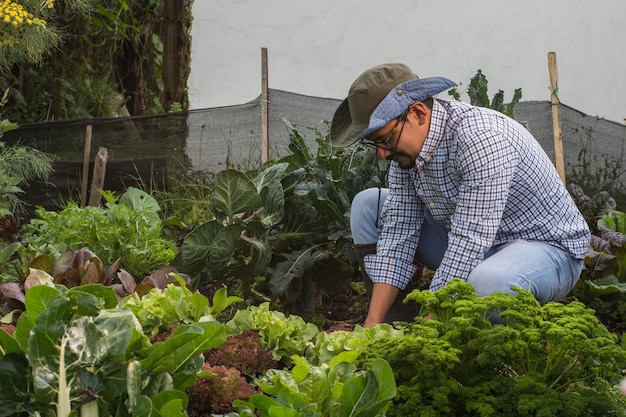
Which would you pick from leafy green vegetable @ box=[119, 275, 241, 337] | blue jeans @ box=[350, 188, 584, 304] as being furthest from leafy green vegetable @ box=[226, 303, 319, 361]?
blue jeans @ box=[350, 188, 584, 304]

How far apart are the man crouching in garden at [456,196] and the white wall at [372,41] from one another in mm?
3993

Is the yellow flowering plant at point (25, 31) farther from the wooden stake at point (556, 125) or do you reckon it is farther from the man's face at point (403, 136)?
the wooden stake at point (556, 125)

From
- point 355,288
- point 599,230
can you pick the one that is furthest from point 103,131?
point 599,230

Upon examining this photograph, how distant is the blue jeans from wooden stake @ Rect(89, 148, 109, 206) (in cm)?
279

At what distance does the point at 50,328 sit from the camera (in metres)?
2.00

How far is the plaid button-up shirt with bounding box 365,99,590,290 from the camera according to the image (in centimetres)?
306

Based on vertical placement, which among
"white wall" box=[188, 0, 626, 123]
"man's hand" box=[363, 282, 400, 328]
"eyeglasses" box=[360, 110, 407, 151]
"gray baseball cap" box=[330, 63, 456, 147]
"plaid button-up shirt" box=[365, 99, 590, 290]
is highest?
"white wall" box=[188, 0, 626, 123]

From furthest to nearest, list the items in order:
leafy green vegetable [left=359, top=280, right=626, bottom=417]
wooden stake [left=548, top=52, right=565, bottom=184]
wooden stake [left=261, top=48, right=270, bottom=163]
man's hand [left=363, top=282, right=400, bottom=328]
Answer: wooden stake [left=261, top=48, right=270, bottom=163] < wooden stake [left=548, top=52, right=565, bottom=184] < man's hand [left=363, top=282, right=400, bottom=328] < leafy green vegetable [left=359, top=280, right=626, bottom=417]

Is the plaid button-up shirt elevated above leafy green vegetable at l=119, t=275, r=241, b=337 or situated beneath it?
elevated above

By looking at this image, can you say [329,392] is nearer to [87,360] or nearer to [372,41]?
[87,360]

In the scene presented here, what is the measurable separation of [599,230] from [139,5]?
185 inches

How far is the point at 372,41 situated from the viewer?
747cm

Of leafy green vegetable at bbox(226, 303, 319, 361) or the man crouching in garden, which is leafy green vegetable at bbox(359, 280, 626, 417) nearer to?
leafy green vegetable at bbox(226, 303, 319, 361)

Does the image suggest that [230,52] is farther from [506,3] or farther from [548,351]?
[548,351]
